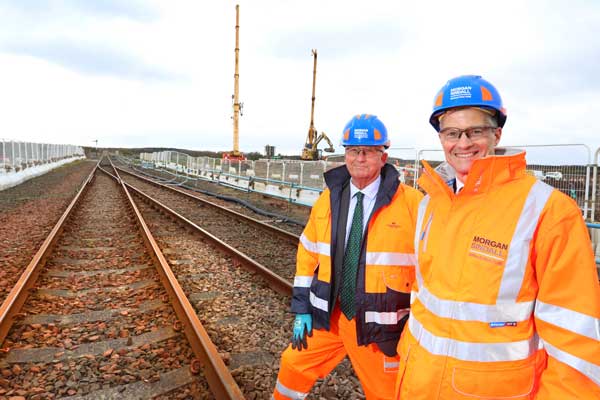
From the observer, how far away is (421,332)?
1.59 meters

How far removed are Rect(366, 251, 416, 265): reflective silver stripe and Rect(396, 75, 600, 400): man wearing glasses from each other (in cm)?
44

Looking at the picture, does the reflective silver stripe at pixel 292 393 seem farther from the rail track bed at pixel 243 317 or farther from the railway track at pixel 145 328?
the rail track bed at pixel 243 317

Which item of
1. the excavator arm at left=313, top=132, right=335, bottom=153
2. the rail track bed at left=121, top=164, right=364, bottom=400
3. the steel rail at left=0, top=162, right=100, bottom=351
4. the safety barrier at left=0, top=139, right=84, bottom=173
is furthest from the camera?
the excavator arm at left=313, top=132, right=335, bottom=153

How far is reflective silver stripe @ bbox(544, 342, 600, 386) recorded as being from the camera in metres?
1.18

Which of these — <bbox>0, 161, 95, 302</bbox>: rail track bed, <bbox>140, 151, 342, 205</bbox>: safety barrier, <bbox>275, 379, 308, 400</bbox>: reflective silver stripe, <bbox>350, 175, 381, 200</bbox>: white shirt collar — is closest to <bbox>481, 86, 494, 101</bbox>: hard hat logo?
<bbox>350, 175, 381, 200</bbox>: white shirt collar

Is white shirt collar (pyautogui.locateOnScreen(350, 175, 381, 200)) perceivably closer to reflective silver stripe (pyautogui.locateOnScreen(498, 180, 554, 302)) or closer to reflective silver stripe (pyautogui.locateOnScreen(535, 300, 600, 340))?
reflective silver stripe (pyautogui.locateOnScreen(498, 180, 554, 302))

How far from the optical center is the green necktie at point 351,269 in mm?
2281

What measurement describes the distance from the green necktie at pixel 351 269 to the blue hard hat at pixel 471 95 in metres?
0.92

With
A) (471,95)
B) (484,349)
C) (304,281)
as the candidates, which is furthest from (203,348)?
(471,95)

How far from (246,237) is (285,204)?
632cm

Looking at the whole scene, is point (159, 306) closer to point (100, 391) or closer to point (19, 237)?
point (100, 391)

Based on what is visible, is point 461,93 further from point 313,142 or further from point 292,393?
point 313,142

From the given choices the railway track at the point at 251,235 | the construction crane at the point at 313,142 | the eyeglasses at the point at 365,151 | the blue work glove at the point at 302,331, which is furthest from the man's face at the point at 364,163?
the construction crane at the point at 313,142

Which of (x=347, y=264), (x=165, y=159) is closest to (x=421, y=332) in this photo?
(x=347, y=264)
